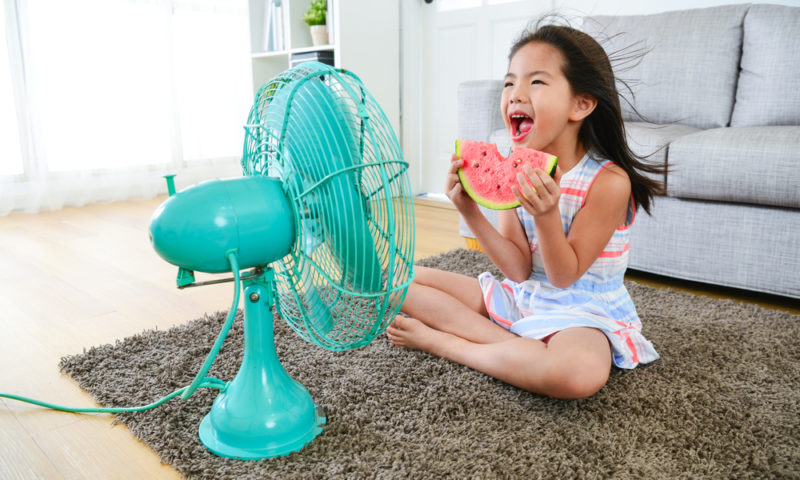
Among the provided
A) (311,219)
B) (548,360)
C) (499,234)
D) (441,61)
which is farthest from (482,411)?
(441,61)

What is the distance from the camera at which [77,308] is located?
1824 mm

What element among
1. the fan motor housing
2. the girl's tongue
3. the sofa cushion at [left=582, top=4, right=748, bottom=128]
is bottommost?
the fan motor housing

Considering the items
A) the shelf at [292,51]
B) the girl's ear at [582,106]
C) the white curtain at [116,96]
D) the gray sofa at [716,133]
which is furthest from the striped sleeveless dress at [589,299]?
the white curtain at [116,96]

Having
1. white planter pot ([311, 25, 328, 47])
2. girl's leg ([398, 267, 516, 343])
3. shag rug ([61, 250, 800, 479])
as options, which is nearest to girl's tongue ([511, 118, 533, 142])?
girl's leg ([398, 267, 516, 343])

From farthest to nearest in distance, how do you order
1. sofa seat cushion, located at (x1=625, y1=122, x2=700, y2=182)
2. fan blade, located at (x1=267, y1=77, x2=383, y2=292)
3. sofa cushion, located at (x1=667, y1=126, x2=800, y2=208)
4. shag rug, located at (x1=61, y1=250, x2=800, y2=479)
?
sofa seat cushion, located at (x1=625, y1=122, x2=700, y2=182)
sofa cushion, located at (x1=667, y1=126, x2=800, y2=208)
shag rug, located at (x1=61, y1=250, x2=800, y2=479)
fan blade, located at (x1=267, y1=77, x2=383, y2=292)

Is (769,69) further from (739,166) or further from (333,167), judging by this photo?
(333,167)

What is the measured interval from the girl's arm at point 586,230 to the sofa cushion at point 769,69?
1362 millimetres

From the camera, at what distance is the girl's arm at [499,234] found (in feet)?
4.18

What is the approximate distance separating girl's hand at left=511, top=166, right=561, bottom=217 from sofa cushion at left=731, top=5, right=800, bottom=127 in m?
1.69

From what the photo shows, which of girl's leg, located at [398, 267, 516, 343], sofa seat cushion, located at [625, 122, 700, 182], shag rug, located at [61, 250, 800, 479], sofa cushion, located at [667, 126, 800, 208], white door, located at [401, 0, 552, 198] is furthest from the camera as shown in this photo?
white door, located at [401, 0, 552, 198]

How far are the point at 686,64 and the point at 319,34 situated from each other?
7.13ft

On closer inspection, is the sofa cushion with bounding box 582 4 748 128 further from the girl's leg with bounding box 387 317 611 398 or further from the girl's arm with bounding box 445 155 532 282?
the girl's leg with bounding box 387 317 611 398

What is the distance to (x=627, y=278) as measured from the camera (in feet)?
7.23

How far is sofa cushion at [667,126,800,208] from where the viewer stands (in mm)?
1757
